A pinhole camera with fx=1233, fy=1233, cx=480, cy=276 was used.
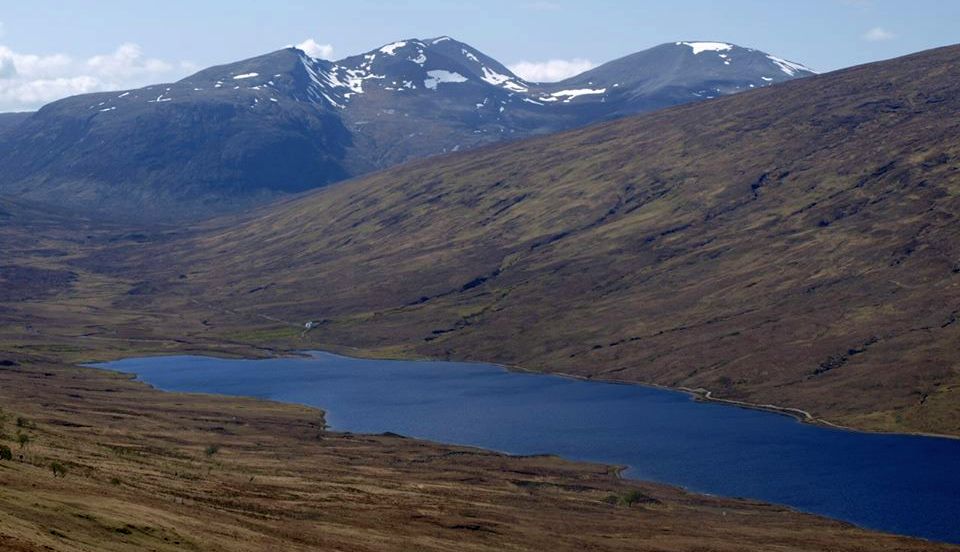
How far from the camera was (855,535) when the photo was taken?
4033 inches

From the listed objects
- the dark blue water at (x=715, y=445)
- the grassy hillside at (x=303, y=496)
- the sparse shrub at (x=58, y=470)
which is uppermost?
the sparse shrub at (x=58, y=470)

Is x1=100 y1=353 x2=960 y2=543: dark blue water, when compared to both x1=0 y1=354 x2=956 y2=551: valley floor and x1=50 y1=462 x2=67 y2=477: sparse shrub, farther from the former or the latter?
x1=50 y1=462 x2=67 y2=477: sparse shrub

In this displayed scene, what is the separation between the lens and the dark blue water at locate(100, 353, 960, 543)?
125250 mm

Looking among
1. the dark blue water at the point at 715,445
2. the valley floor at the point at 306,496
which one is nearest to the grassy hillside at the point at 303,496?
the valley floor at the point at 306,496

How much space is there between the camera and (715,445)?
156 metres

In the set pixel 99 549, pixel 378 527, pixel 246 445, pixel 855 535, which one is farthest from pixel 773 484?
pixel 99 549

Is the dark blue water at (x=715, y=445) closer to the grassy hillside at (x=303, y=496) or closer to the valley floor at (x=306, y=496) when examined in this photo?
the valley floor at (x=306, y=496)

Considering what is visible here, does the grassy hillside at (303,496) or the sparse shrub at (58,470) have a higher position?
the sparse shrub at (58,470)

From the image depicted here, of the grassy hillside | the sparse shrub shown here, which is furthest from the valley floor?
the sparse shrub

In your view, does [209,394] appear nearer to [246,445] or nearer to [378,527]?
[246,445]

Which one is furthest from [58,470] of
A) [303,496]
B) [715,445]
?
[715,445]

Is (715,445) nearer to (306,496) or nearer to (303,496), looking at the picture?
(306,496)

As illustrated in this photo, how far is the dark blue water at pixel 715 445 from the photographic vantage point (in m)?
125

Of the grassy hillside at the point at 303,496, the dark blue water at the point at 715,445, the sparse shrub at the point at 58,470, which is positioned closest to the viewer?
the grassy hillside at the point at 303,496
